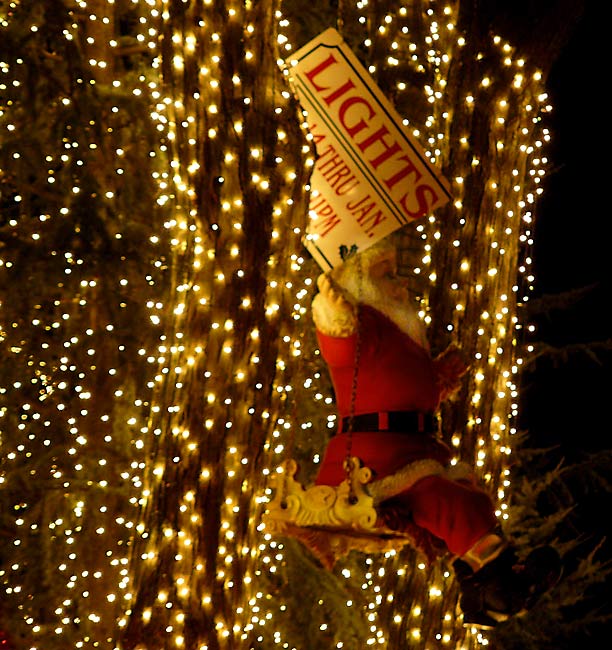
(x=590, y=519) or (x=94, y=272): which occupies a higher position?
(x=94, y=272)

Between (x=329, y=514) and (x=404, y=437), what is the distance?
452mm

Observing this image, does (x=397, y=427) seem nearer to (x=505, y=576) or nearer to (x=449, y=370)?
(x=449, y=370)

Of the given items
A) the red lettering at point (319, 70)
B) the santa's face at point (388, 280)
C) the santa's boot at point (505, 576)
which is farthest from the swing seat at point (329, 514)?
the red lettering at point (319, 70)

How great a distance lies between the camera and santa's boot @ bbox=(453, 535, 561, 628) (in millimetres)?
4188

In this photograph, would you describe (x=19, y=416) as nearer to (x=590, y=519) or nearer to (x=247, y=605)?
(x=247, y=605)

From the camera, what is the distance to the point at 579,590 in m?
10.6

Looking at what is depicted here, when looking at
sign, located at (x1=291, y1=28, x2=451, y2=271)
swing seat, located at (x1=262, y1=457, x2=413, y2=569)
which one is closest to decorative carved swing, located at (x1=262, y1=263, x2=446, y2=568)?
swing seat, located at (x1=262, y1=457, x2=413, y2=569)

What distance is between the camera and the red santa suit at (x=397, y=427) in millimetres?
4297

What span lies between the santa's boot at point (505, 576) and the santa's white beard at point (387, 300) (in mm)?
867

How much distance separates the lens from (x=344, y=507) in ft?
13.8

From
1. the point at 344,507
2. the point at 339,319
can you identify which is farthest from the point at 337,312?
the point at 344,507

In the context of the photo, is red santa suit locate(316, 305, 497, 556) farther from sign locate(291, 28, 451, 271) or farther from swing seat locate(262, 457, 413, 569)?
sign locate(291, 28, 451, 271)

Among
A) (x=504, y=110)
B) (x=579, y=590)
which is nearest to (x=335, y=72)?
(x=504, y=110)

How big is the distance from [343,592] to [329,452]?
8.18 ft
